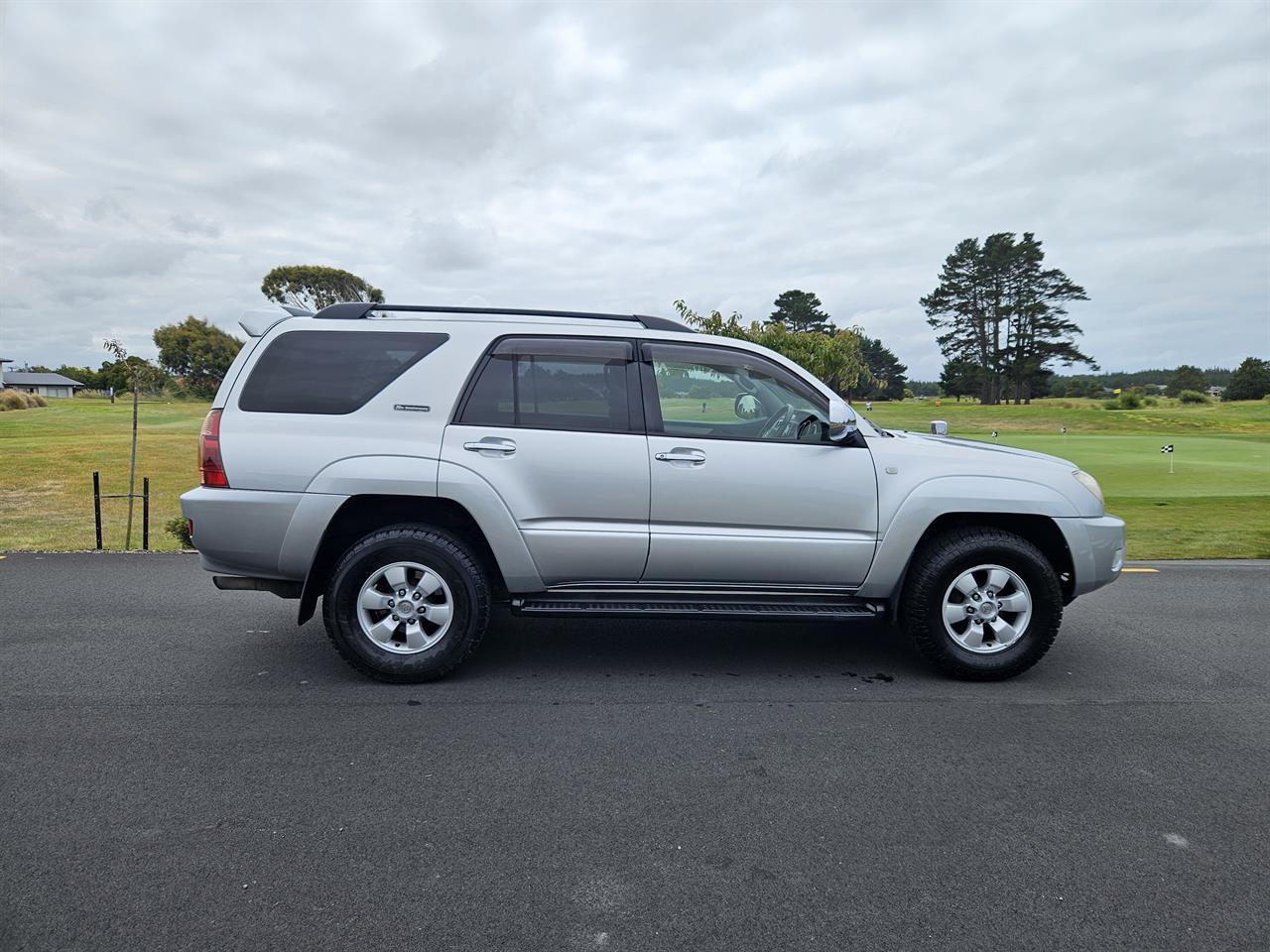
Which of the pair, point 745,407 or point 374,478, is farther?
point 745,407

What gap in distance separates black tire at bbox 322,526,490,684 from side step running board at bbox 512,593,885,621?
0.99 feet

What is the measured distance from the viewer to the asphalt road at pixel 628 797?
100 inches

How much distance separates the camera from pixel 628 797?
3.32 meters

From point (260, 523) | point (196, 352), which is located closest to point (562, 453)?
point (260, 523)

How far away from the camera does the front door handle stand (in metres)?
4.59

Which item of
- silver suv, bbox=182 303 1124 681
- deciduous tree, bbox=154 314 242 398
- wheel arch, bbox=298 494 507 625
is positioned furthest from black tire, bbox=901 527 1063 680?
deciduous tree, bbox=154 314 242 398

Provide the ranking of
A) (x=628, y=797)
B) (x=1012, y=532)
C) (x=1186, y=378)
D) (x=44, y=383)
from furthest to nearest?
(x=44, y=383), (x=1186, y=378), (x=1012, y=532), (x=628, y=797)

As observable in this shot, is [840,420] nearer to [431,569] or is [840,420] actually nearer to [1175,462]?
[431,569]

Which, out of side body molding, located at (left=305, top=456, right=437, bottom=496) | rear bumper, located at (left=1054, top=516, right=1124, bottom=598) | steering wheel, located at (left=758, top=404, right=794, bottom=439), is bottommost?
rear bumper, located at (left=1054, top=516, right=1124, bottom=598)

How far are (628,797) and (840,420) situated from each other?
7.64ft

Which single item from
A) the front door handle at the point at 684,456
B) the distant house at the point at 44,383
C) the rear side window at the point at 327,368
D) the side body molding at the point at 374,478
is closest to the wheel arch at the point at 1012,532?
the front door handle at the point at 684,456

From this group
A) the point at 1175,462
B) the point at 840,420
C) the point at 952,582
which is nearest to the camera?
the point at 840,420

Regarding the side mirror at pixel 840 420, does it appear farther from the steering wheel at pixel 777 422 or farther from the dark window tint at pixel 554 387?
the dark window tint at pixel 554 387

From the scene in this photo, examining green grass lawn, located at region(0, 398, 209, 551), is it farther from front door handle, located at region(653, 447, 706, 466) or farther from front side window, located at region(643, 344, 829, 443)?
front door handle, located at region(653, 447, 706, 466)
